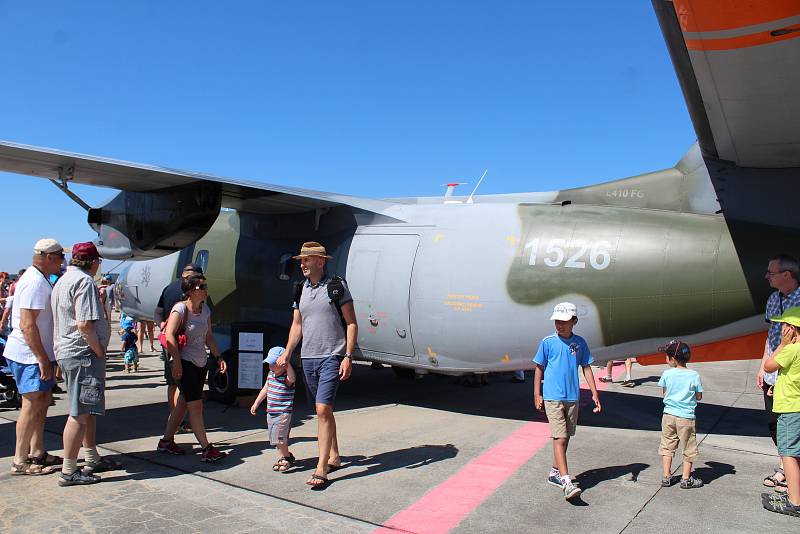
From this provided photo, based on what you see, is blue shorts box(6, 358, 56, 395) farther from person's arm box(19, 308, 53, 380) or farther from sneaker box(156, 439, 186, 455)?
sneaker box(156, 439, 186, 455)

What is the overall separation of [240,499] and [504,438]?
3214 mm

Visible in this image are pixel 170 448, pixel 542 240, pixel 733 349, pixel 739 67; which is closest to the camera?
pixel 739 67

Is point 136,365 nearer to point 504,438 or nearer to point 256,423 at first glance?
point 256,423

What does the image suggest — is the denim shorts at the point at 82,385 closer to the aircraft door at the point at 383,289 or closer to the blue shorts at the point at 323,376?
the blue shorts at the point at 323,376

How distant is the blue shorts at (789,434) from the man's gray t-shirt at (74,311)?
5.71 m

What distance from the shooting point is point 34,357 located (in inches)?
212

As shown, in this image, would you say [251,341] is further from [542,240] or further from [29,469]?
[542,240]

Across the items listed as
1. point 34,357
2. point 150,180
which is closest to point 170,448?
point 34,357

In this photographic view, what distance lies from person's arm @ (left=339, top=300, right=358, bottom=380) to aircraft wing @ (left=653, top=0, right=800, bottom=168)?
10.8 feet

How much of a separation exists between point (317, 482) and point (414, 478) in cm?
92

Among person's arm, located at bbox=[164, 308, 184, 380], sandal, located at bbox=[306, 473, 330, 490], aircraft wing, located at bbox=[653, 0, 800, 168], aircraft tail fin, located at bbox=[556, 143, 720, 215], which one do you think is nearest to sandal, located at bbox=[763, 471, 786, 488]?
aircraft tail fin, located at bbox=[556, 143, 720, 215]

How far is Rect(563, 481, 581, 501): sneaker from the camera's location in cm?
472

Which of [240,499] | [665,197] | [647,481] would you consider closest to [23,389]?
[240,499]

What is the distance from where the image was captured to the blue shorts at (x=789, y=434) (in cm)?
446
